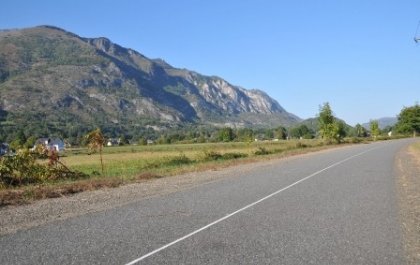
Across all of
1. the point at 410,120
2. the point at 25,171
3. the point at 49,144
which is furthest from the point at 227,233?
the point at 410,120

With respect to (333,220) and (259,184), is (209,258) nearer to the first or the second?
(333,220)

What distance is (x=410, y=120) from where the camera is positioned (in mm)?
141625

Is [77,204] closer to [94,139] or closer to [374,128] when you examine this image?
[94,139]

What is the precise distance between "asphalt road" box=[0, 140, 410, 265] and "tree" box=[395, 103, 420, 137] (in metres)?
133

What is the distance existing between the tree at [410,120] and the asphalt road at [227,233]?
132686 millimetres

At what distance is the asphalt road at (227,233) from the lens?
27.7 ft

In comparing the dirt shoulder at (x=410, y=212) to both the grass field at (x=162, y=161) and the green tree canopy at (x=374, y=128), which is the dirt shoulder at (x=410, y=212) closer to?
the grass field at (x=162, y=161)

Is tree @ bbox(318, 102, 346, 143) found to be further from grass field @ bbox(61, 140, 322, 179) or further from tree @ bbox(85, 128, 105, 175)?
tree @ bbox(85, 128, 105, 175)

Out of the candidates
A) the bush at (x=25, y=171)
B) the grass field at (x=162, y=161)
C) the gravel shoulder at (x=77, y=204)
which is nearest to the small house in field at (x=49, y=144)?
the bush at (x=25, y=171)

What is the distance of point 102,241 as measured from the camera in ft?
31.6

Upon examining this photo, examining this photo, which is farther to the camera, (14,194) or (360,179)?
(360,179)

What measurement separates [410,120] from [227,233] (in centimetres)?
14306

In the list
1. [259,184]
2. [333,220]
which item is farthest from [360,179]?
[333,220]

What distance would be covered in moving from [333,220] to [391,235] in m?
1.88
